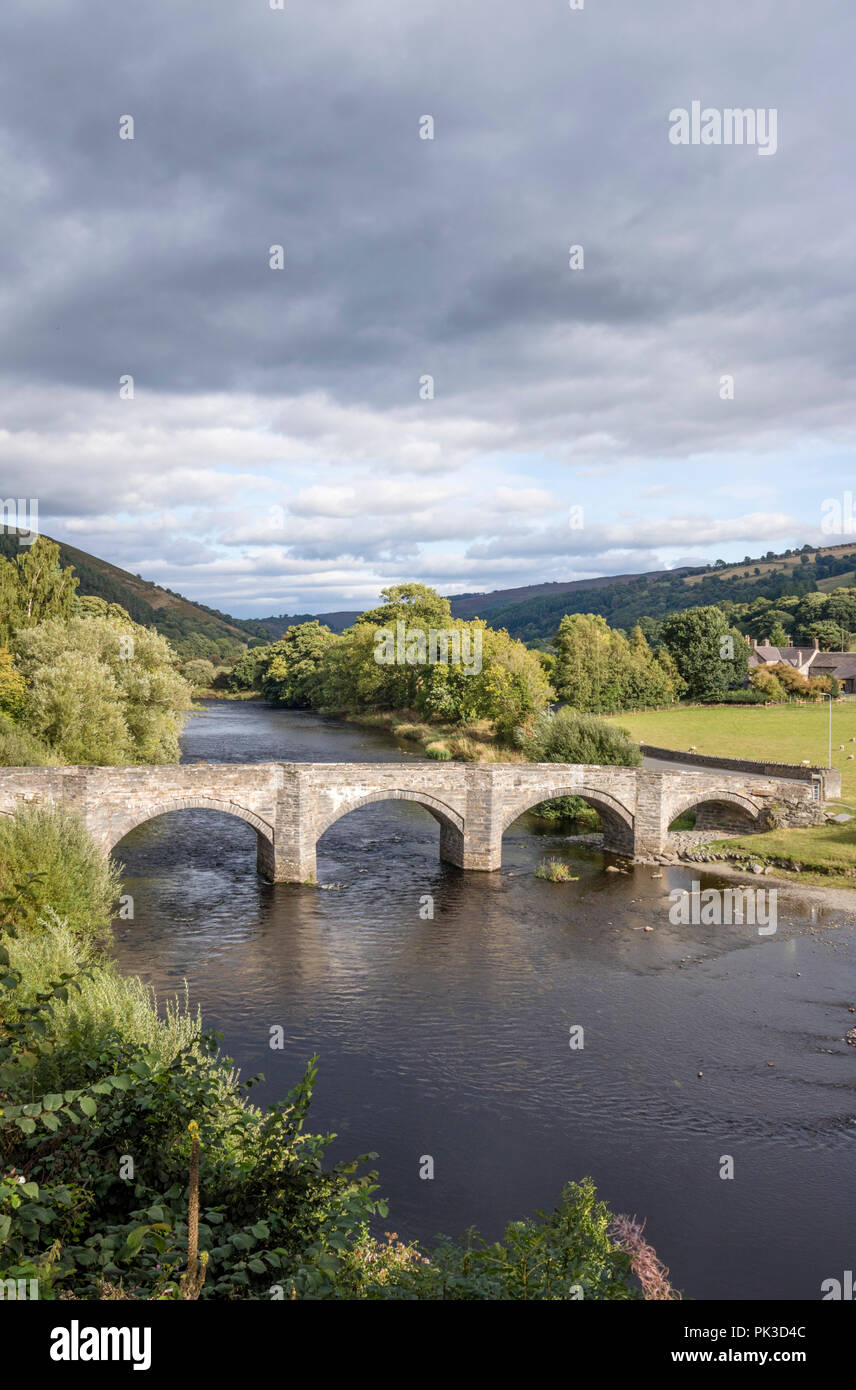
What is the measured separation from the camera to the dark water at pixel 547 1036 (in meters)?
14.3

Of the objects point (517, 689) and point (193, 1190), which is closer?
point (193, 1190)

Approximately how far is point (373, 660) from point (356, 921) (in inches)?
2185

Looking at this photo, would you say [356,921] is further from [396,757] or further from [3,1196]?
[396,757]

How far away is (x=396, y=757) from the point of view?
196 feet

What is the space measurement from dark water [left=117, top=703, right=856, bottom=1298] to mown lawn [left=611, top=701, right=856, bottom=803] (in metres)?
20.1

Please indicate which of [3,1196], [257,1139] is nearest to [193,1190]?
[3,1196]

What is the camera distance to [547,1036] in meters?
20.4

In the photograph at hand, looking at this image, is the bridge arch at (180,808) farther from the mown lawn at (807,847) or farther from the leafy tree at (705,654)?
the leafy tree at (705,654)

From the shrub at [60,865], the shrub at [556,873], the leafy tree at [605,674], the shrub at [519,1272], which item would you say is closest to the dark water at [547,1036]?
the shrub at [556,873]

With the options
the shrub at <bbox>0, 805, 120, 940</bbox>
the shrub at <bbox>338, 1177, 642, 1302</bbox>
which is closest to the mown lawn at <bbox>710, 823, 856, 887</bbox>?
the shrub at <bbox>0, 805, 120, 940</bbox>

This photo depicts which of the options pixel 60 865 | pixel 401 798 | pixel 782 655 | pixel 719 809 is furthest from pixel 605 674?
pixel 60 865

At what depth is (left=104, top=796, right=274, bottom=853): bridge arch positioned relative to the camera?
29672 mm

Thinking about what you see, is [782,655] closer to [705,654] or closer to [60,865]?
[705,654]

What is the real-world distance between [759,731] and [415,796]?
123 ft
